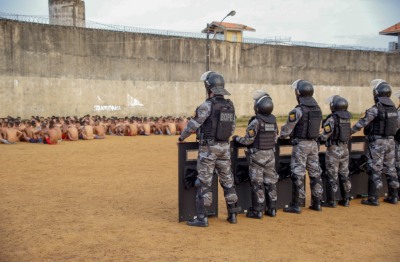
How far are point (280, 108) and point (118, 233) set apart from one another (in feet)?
107

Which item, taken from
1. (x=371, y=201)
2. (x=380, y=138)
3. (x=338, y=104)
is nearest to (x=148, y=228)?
(x=338, y=104)

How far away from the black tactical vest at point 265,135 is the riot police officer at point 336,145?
4.22ft

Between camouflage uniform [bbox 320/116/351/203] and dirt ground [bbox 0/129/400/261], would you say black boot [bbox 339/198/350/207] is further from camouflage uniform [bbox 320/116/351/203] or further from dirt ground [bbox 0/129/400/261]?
camouflage uniform [bbox 320/116/351/203]

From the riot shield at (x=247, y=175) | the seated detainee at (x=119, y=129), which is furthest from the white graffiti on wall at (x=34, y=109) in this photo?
the riot shield at (x=247, y=175)

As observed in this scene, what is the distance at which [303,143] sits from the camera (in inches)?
311

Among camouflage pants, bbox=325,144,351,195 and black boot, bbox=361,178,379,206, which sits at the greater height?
camouflage pants, bbox=325,144,351,195

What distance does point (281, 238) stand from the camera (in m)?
6.39

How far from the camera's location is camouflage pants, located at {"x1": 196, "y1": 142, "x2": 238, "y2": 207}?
696 cm

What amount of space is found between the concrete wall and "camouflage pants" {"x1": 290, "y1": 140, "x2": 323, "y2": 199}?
21658 millimetres

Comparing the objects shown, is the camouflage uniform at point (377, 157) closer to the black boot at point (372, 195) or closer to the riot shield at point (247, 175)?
the black boot at point (372, 195)

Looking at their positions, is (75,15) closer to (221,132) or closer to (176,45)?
(176,45)

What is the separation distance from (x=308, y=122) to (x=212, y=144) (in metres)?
1.88

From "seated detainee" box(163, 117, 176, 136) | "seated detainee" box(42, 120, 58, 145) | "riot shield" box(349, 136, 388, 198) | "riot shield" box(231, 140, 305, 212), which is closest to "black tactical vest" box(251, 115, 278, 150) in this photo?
"riot shield" box(231, 140, 305, 212)

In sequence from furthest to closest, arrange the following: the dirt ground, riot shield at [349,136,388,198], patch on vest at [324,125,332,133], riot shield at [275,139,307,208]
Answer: riot shield at [349,136,388,198] < patch on vest at [324,125,332,133] < riot shield at [275,139,307,208] < the dirt ground
